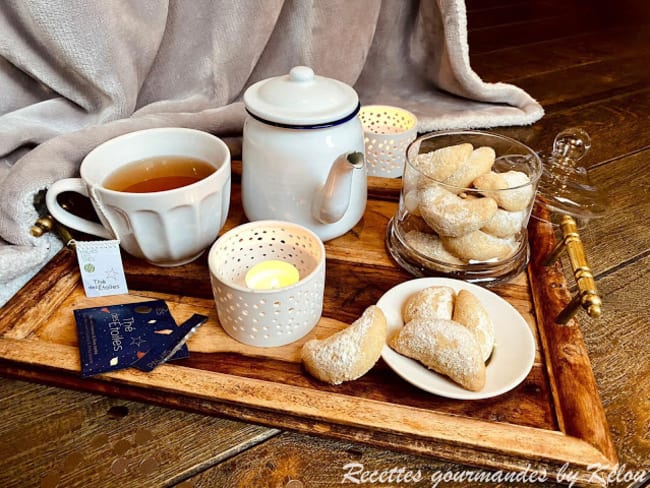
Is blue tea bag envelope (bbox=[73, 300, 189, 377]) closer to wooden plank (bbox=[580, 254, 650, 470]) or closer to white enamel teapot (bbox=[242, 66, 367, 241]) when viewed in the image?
white enamel teapot (bbox=[242, 66, 367, 241])

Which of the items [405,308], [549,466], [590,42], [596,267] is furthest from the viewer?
[590,42]

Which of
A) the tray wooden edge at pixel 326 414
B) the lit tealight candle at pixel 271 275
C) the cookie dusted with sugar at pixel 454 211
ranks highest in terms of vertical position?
the cookie dusted with sugar at pixel 454 211

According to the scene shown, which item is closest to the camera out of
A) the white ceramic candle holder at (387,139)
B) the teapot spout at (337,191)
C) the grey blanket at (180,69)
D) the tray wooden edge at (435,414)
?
the tray wooden edge at (435,414)

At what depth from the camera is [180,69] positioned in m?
0.82

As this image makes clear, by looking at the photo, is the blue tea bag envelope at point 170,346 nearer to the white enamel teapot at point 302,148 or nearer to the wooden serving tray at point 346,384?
the wooden serving tray at point 346,384

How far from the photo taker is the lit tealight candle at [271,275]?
0.53 metres

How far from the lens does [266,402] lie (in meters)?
0.45

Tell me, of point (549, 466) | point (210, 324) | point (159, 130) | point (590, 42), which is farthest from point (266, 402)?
point (590, 42)

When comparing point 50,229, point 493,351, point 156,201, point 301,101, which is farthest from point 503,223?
point 50,229

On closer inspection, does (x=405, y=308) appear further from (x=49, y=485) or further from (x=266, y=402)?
(x=49, y=485)

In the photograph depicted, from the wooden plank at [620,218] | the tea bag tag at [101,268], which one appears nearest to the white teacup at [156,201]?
the tea bag tag at [101,268]

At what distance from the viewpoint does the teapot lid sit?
0.54 meters

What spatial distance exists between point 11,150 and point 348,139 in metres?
0.42

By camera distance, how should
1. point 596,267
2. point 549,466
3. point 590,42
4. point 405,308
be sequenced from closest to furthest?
point 549,466 → point 405,308 → point 596,267 → point 590,42
